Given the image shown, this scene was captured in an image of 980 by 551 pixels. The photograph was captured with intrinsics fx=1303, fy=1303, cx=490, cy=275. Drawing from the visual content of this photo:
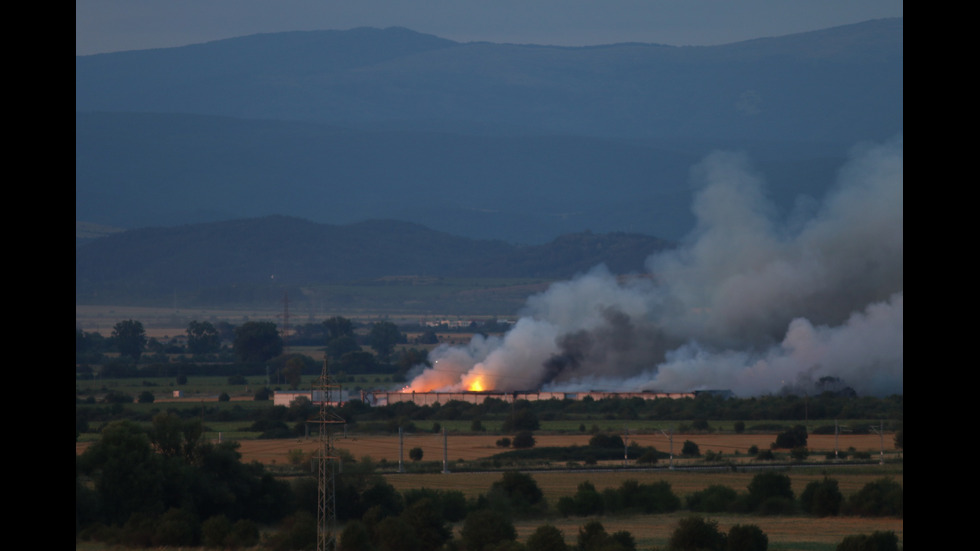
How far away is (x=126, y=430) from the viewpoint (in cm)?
4369

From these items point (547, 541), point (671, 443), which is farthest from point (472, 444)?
point (547, 541)

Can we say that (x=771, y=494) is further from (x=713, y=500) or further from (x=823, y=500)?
(x=823, y=500)

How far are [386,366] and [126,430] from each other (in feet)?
315

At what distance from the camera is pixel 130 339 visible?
168000mm

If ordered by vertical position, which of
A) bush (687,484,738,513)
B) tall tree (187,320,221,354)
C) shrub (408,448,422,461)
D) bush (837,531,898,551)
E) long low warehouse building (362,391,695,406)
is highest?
tall tree (187,320,221,354)

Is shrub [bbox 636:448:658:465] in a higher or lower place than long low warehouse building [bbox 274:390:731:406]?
lower

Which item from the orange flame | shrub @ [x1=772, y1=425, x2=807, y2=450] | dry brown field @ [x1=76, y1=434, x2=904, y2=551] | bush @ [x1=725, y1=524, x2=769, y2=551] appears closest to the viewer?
bush @ [x1=725, y1=524, x2=769, y2=551]

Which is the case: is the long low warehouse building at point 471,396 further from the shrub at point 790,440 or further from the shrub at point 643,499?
the shrub at point 643,499

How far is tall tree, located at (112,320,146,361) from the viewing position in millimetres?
165500

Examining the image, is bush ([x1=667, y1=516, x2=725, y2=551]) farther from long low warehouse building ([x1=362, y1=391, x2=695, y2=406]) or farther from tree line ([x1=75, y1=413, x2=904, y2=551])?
long low warehouse building ([x1=362, y1=391, x2=695, y2=406])

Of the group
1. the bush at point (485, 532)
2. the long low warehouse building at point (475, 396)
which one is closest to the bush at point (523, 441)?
the long low warehouse building at point (475, 396)

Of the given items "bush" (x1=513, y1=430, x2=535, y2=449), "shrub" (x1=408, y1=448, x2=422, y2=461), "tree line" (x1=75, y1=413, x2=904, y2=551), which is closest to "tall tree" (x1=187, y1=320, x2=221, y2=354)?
"bush" (x1=513, y1=430, x2=535, y2=449)

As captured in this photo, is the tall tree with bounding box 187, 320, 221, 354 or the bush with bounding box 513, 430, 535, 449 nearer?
the bush with bounding box 513, 430, 535, 449
